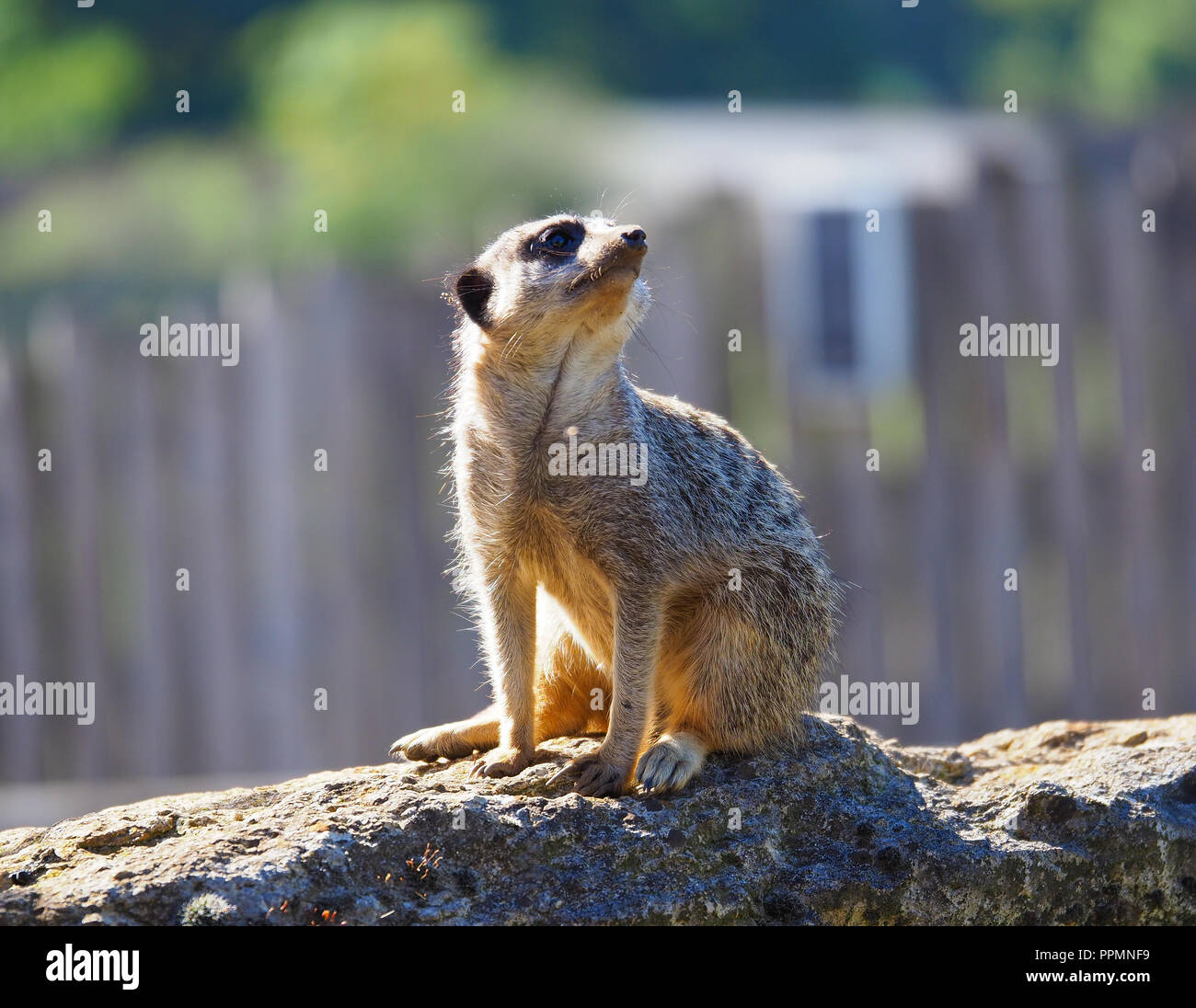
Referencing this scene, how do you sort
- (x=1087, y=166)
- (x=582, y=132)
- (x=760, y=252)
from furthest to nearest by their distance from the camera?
(x=582, y=132)
(x=1087, y=166)
(x=760, y=252)

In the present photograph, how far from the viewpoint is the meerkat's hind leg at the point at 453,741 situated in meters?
5.08

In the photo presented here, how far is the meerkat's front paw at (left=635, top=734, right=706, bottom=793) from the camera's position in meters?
4.47

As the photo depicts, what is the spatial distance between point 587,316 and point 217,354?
4.52 m

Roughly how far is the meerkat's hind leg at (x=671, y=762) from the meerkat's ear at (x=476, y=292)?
1.56m

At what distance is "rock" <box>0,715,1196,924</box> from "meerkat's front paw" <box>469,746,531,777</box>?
2.8 inches

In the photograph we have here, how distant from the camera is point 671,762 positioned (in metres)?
4.54

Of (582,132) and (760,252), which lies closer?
(760,252)

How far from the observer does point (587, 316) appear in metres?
4.82

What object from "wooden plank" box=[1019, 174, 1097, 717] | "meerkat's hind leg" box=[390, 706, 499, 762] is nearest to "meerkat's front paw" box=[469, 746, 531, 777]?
"meerkat's hind leg" box=[390, 706, 499, 762]

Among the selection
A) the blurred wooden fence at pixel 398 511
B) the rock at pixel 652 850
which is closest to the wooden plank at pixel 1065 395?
the blurred wooden fence at pixel 398 511

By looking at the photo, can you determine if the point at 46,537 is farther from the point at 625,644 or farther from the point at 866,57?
the point at 866,57

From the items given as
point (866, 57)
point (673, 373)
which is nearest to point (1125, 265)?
point (673, 373)

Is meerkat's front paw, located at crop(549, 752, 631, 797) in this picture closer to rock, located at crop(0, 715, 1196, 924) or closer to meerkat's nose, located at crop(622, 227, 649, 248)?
rock, located at crop(0, 715, 1196, 924)

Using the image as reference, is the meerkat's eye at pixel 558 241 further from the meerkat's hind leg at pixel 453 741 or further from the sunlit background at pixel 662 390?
the sunlit background at pixel 662 390
